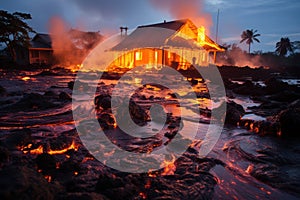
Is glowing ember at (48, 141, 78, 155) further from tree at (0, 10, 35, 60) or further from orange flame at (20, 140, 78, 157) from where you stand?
tree at (0, 10, 35, 60)

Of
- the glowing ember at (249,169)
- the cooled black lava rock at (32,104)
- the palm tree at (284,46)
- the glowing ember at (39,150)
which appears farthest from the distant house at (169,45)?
the palm tree at (284,46)

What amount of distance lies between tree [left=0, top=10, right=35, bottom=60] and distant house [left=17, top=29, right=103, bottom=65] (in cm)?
118

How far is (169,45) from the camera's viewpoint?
62.3 feet

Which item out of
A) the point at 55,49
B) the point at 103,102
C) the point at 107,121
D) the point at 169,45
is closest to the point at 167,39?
the point at 169,45

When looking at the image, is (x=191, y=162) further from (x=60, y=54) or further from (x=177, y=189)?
(x=60, y=54)

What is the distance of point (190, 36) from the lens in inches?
926

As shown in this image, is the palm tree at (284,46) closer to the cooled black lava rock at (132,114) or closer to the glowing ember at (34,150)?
the cooled black lava rock at (132,114)

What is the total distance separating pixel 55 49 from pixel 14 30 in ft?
20.2

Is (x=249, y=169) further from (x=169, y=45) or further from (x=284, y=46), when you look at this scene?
(x=284, y=46)

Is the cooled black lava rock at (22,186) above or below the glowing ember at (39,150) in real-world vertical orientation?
above

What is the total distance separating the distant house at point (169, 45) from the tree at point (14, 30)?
40.6 feet

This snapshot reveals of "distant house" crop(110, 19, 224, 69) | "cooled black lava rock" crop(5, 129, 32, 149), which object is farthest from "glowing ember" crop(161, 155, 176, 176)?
"distant house" crop(110, 19, 224, 69)

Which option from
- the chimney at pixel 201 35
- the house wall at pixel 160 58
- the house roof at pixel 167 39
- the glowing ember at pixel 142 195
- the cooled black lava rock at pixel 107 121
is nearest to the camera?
the glowing ember at pixel 142 195

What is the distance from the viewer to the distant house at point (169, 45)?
20442 mm
